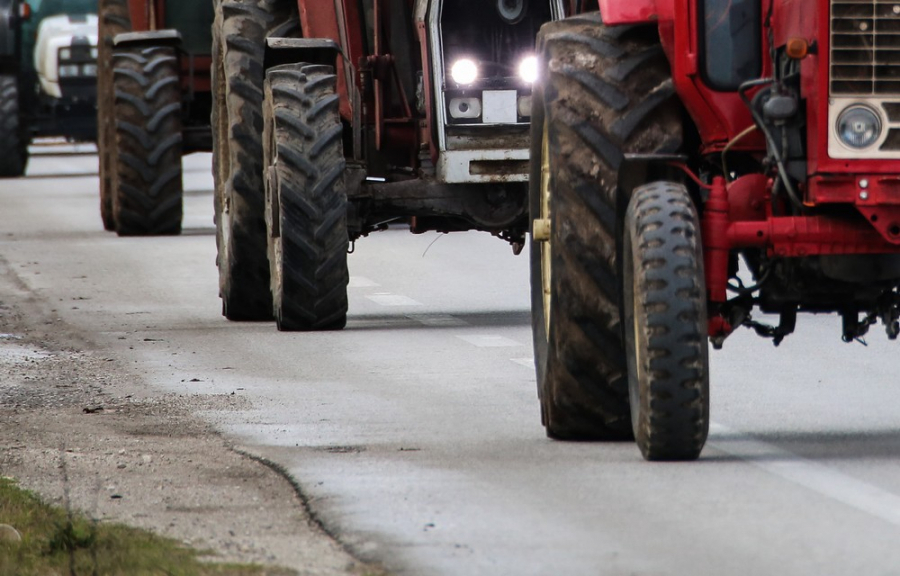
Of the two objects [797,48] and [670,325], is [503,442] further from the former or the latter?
[797,48]

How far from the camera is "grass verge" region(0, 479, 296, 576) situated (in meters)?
6.13

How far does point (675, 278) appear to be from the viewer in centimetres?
740

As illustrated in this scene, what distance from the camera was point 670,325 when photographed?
7.37 metres

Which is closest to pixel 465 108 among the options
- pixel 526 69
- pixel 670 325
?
pixel 526 69

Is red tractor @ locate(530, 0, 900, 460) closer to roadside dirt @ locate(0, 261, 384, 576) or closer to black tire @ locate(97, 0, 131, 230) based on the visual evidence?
roadside dirt @ locate(0, 261, 384, 576)

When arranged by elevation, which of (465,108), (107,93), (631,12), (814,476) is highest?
(631,12)

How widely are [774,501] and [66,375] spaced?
203 inches

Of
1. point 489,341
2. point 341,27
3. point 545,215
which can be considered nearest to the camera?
point 545,215

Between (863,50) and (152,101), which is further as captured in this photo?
(152,101)

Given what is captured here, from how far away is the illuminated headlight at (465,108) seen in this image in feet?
44.5

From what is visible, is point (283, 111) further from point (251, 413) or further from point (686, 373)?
point (686, 373)

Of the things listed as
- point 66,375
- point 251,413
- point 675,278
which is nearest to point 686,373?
point 675,278

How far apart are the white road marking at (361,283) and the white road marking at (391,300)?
66 centimetres

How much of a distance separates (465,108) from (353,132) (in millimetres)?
653
